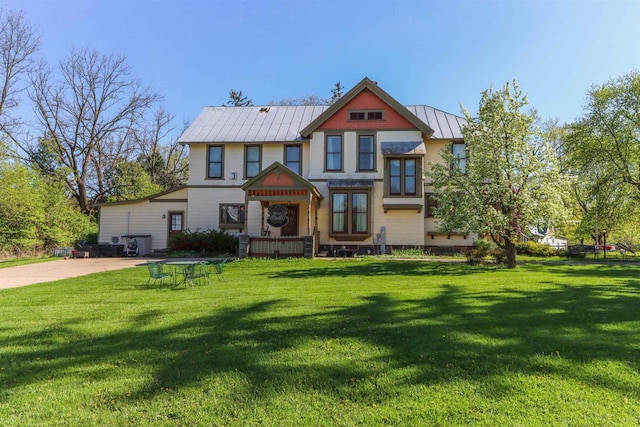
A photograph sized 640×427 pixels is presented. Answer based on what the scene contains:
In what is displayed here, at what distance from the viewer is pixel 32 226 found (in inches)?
928

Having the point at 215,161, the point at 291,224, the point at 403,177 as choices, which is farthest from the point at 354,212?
the point at 215,161

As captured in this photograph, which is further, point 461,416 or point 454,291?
point 454,291

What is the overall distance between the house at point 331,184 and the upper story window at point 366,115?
6 cm

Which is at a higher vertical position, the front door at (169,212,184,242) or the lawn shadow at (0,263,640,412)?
the front door at (169,212,184,242)

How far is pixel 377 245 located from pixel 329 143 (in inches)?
254

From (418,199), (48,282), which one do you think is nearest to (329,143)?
(418,199)

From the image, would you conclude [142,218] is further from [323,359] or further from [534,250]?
[534,250]

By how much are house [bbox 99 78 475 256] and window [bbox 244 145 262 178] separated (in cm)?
6

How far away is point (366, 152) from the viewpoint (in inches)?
870

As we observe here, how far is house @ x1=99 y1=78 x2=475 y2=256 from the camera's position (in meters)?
21.6

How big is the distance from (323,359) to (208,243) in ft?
57.7

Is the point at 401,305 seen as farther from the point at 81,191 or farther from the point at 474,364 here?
the point at 81,191

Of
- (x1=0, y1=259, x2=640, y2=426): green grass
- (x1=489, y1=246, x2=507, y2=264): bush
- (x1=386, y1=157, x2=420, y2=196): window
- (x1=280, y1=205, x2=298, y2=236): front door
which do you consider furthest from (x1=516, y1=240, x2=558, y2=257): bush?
(x1=0, y1=259, x2=640, y2=426): green grass

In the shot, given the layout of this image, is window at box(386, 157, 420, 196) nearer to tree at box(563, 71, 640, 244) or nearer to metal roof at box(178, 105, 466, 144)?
metal roof at box(178, 105, 466, 144)
